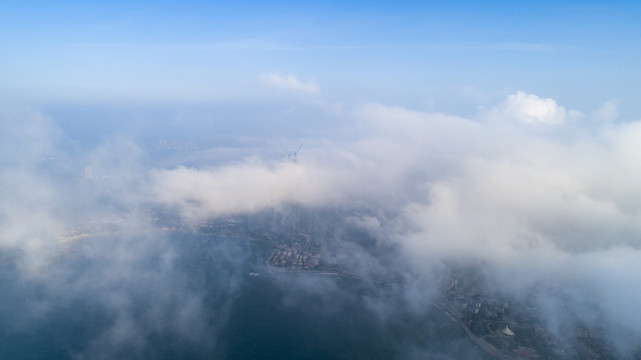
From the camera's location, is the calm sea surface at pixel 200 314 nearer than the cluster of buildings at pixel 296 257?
Yes

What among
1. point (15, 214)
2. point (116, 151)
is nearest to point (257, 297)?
point (15, 214)

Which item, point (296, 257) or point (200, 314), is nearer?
point (200, 314)

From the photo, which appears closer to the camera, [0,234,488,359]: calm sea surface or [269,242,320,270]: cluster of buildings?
[0,234,488,359]: calm sea surface

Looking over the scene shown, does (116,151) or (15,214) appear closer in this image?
(15,214)

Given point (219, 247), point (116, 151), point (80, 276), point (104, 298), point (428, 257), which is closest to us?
point (104, 298)

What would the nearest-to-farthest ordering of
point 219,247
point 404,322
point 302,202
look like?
point 404,322, point 219,247, point 302,202

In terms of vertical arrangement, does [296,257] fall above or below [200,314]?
above

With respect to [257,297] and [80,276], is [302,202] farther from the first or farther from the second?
[80,276]

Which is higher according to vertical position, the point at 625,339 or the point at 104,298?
the point at 625,339
